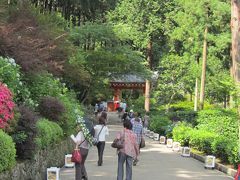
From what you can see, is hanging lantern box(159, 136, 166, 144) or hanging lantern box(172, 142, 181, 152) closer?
hanging lantern box(172, 142, 181, 152)

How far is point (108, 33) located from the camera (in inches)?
1289

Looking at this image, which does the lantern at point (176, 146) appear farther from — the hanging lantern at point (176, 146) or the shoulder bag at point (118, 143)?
the shoulder bag at point (118, 143)

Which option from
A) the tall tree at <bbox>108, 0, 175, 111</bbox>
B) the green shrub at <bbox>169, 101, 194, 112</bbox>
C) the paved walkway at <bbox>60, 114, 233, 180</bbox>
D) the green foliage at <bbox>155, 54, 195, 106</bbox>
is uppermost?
the tall tree at <bbox>108, 0, 175, 111</bbox>

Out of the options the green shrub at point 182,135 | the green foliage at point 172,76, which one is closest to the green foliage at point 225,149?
the green shrub at point 182,135

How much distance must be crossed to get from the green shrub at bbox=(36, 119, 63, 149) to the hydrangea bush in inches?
70.6

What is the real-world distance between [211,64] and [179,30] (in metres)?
3.87

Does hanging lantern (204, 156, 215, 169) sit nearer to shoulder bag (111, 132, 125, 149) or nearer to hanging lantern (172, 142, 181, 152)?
shoulder bag (111, 132, 125, 149)

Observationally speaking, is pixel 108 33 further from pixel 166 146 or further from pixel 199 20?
pixel 166 146

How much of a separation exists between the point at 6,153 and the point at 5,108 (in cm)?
112

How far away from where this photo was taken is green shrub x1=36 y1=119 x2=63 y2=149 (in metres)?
11.9

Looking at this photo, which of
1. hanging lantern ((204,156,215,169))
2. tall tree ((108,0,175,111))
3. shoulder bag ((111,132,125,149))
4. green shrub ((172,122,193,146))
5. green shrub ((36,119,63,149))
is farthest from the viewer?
tall tree ((108,0,175,111))

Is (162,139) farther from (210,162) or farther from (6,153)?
(6,153)

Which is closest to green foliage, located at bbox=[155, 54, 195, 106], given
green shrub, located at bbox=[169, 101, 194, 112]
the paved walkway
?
green shrub, located at bbox=[169, 101, 194, 112]

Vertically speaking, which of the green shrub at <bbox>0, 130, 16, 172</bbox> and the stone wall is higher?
the green shrub at <bbox>0, 130, 16, 172</bbox>
